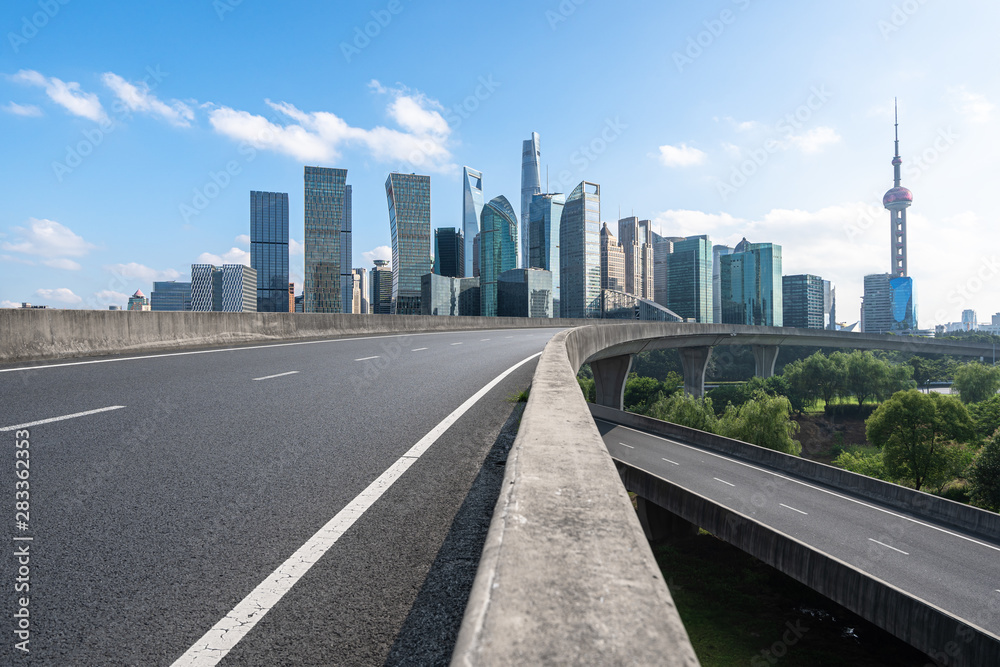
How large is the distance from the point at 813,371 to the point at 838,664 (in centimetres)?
8037

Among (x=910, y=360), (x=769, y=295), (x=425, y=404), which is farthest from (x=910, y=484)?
(x=769, y=295)

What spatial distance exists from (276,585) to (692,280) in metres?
158

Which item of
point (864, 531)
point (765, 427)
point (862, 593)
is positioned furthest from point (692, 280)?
point (862, 593)

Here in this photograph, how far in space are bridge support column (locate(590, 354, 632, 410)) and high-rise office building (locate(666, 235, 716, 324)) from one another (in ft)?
360

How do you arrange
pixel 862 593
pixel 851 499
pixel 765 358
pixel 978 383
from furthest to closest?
pixel 765 358 → pixel 978 383 → pixel 851 499 → pixel 862 593

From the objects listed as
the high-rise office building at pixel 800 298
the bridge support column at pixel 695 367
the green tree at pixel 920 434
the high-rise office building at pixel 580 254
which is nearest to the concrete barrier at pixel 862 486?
the green tree at pixel 920 434

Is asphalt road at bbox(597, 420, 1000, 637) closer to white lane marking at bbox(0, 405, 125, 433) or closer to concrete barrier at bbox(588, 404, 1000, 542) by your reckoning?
concrete barrier at bbox(588, 404, 1000, 542)

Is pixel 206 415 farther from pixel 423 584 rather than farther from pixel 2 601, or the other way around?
pixel 423 584

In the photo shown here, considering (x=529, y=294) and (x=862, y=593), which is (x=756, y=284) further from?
(x=862, y=593)

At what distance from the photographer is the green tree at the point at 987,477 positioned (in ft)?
92.8

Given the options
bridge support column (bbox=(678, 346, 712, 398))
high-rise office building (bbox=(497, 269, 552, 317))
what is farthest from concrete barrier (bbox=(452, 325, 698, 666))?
high-rise office building (bbox=(497, 269, 552, 317))

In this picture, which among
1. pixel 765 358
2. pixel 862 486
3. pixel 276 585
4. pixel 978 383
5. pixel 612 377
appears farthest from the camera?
pixel 765 358

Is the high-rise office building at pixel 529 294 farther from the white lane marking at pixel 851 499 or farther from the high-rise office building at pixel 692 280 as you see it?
the white lane marking at pixel 851 499

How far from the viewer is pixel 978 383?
73375 millimetres
